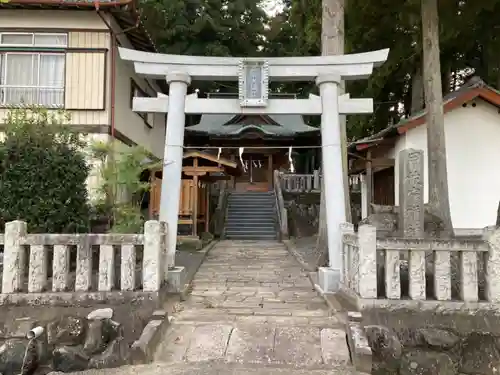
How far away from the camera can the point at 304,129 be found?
888 inches

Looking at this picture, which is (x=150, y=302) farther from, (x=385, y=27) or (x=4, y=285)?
(x=385, y=27)

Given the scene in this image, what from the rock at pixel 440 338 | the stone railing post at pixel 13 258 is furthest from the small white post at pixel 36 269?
the rock at pixel 440 338

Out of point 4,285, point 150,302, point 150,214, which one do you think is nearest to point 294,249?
point 150,214

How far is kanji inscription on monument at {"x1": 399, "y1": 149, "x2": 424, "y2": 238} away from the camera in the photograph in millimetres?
9125

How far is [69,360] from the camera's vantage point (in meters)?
5.76

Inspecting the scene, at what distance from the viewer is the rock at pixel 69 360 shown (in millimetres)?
5728

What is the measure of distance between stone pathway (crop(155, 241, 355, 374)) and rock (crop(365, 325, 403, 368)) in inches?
15.6

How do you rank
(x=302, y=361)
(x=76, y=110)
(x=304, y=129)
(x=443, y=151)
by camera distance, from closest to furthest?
(x=302, y=361) → (x=443, y=151) → (x=76, y=110) → (x=304, y=129)

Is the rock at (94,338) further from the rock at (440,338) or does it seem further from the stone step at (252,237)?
the stone step at (252,237)

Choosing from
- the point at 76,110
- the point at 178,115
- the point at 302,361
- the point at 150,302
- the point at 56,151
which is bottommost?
the point at 302,361

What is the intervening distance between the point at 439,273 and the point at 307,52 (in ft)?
65.2

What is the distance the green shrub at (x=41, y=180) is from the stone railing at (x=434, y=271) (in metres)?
5.20

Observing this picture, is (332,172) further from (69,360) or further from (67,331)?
(69,360)

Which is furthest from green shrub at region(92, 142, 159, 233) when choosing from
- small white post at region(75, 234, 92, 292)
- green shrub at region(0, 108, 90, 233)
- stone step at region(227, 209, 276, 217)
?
stone step at region(227, 209, 276, 217)
